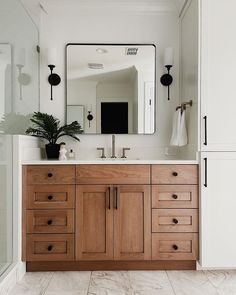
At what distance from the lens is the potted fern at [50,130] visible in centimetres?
279

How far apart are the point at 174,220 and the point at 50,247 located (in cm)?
101

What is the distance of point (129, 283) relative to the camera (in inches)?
88.0

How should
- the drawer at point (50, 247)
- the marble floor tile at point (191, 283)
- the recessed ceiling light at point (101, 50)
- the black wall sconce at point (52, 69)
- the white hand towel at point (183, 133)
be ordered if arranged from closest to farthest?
1. the marble floor tile at point (191, 283)
2. the drawer at point (50, 247)
3. the white hand towel at point (183, 133)
4. the black wall sconce at point (52, 69)
5. the recessed ceiling light at point (101, 50)

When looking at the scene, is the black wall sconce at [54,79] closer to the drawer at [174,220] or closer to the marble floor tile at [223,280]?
the drawer at [174,220]

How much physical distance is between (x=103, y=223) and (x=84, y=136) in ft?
3.23

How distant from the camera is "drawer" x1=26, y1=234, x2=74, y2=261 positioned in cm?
241

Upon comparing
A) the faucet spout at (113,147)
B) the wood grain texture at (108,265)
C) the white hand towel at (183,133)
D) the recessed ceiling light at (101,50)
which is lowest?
the wood grain texture at (108,265)

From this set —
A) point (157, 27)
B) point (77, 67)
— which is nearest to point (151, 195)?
point (77, 67)

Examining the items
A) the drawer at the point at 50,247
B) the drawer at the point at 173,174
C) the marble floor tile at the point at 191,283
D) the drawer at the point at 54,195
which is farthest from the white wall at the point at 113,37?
the marble floor tile at the point at 191,283

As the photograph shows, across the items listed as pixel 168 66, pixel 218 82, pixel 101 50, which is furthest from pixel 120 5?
pixel 218 82

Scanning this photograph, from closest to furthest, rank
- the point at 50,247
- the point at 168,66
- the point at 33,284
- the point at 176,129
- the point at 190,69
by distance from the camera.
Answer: the point at 33,284
the point at 50,247
the point at 190,69
the point at 176,129
the point at 168,66

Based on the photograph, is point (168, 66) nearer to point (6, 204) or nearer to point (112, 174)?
point (112, 174)

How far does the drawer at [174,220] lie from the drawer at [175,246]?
5 cm

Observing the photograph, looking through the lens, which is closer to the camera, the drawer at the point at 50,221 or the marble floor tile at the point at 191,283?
the marble floor tile at the point at 191,283
